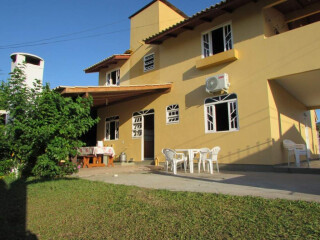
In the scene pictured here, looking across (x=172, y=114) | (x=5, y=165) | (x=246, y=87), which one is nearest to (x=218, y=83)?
(x=246, y=87)

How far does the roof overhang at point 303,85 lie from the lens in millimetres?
7996

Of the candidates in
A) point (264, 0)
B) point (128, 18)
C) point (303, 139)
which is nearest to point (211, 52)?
point (264, 0)

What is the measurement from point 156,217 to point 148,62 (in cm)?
1043

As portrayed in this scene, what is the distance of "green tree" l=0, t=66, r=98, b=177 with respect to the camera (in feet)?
19.3

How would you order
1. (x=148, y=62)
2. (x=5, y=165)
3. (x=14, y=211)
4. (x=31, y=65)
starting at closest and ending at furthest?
(x=14, y=211), (x=5, y=165), (x=31, y=65), (x=148, y=62)

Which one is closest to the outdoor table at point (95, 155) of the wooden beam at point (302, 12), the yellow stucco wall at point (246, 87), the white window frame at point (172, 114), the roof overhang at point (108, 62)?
the yellow stucco wall at point (246, 87)

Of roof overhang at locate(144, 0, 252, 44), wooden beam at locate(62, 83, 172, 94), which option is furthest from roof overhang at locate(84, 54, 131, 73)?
wooden beam at locate(62, 83, 172, 94)

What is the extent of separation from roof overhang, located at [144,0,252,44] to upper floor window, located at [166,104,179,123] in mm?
3213

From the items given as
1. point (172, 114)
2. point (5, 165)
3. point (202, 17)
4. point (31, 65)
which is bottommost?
point (5, 165)

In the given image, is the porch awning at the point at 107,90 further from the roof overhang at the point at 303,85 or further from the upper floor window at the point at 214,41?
the roof overhang at the point at 303,85

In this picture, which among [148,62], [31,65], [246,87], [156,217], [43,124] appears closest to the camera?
[156,217]

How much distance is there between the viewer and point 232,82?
8828mm

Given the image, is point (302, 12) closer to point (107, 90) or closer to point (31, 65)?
point (107, 90)

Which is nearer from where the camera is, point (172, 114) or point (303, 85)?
point (303, 85)
